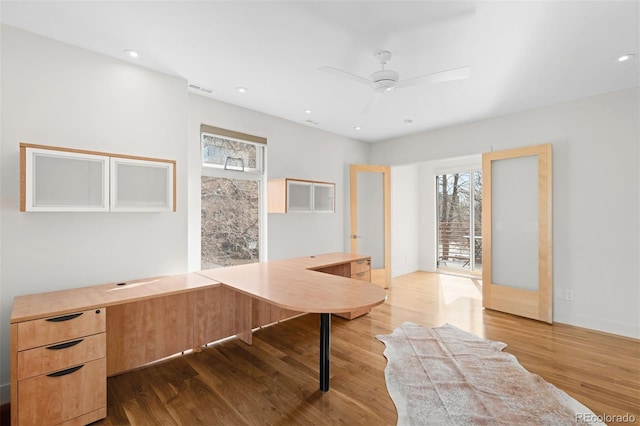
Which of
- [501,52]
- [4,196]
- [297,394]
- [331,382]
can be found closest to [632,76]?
[501,52]

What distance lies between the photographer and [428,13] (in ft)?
6.50

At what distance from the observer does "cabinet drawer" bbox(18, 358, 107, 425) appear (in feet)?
5.68

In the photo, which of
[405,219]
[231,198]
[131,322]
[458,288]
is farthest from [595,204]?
[131,322]

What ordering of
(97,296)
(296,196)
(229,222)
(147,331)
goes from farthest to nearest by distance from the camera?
(296,196)
(229,222)
(147,331)
(97,296)

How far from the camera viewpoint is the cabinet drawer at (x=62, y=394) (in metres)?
1.73

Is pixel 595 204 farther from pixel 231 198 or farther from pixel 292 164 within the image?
pixel 231 198

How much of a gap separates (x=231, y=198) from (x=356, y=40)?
241 centimetres

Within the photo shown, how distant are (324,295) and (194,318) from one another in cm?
154

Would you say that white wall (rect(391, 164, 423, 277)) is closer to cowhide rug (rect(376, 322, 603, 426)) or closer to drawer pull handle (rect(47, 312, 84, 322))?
cowhide rug (rect(376, 322, 603, 426))

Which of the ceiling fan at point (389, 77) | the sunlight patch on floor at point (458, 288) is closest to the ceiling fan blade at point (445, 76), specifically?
the ceiling fan at point (389, 77)

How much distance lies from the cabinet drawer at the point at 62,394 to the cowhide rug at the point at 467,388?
2.05 m

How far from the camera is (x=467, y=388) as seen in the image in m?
2.25

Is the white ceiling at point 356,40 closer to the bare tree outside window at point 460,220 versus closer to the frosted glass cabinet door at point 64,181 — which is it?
the frosted glass cabinet door at point 64,181

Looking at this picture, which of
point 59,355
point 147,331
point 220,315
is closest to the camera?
point 59,355
